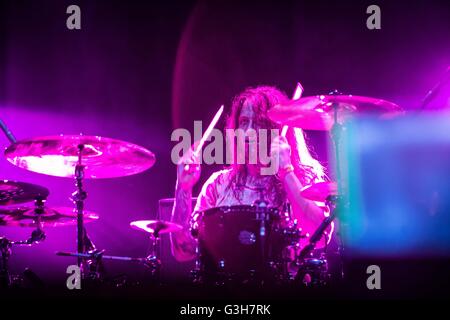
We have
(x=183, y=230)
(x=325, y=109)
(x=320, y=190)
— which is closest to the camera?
(x=320, y=190)

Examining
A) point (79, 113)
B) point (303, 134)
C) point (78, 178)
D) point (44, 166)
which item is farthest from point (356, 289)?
point (79, 113)

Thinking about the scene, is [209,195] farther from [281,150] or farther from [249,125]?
[281,150]

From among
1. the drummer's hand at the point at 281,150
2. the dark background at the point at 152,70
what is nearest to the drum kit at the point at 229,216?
the drummer's hand at the point at 281,150

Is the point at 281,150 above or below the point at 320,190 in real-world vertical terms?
above

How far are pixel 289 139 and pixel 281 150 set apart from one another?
29.1 inches

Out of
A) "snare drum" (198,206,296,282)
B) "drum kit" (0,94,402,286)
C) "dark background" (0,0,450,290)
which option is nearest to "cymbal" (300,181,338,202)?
"drum kit" (0,94,402,286)

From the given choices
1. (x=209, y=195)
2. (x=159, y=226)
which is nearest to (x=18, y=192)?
(x=159, y=226)

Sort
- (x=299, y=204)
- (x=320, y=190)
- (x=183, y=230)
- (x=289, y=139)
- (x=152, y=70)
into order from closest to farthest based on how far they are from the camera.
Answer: (x=320, y=190) < (x=299, y=204) < (x=183, y=230) < (x=289, y=139) < (x=152, y=70)

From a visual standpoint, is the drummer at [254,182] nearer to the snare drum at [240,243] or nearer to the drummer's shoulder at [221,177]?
the drummer's shoulder at [221,177]

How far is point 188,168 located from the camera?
114 inches

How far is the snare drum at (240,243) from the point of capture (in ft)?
8.32

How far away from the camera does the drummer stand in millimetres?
3105

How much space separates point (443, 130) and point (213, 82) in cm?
163

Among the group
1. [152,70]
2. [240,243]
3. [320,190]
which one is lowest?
[240,243]
